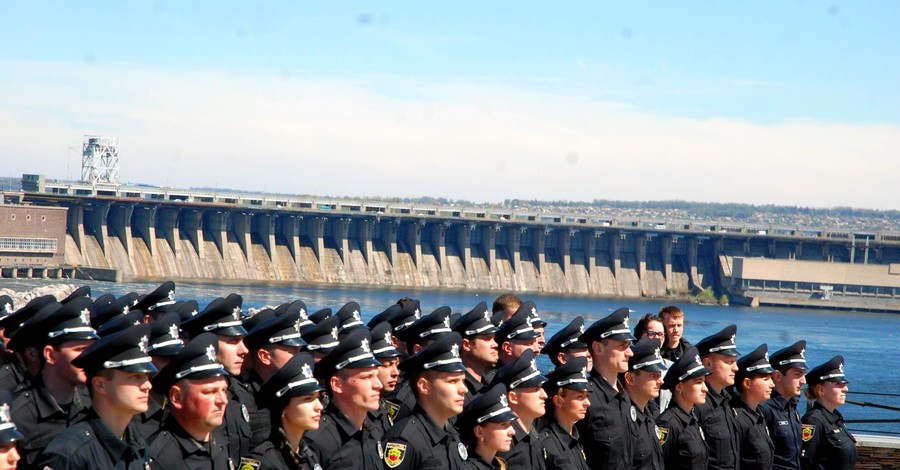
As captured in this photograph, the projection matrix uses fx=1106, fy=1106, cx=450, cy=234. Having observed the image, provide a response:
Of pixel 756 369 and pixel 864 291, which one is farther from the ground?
pixel 756 369

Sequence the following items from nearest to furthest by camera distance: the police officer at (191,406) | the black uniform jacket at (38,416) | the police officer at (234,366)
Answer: the police officer at (191,406) < the black uniform jacket at (38,416) < the police officer at (234,366)

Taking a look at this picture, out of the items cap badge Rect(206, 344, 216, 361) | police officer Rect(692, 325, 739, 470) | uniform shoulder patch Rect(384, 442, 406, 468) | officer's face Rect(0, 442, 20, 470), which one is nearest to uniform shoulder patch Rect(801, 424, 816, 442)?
police officer Rect(692, 325, 739, 470)

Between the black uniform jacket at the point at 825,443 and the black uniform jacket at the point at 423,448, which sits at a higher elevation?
the black uniform jacket at the point at 423,448

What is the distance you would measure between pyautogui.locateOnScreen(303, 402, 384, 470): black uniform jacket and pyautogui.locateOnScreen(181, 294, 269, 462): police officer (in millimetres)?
593

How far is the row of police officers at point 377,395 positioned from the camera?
18.6ft

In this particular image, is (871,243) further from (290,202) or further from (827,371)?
(827,371)

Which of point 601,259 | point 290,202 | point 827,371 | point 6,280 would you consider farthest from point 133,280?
point 827,371

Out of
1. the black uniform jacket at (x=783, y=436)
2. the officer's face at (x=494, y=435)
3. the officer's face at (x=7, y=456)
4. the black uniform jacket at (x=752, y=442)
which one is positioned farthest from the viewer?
the black uniform jacket at (x=783, y=436)

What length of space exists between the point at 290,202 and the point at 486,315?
3456 inches

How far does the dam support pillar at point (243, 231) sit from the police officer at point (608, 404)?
78215mm

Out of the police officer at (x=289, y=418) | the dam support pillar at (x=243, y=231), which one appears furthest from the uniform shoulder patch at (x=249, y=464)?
the dam support pillar at (x=243, y=231)

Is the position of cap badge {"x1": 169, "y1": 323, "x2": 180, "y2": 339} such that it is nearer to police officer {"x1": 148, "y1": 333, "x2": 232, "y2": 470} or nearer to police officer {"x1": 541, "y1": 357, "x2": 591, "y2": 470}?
police officer {"x1": 148, "y1": 333, "x2": 232, "y2": 470}

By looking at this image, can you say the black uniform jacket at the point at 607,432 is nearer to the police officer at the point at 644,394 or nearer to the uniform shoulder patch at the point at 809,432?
the police officer at the point at 644,394

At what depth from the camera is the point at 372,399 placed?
260 inches
